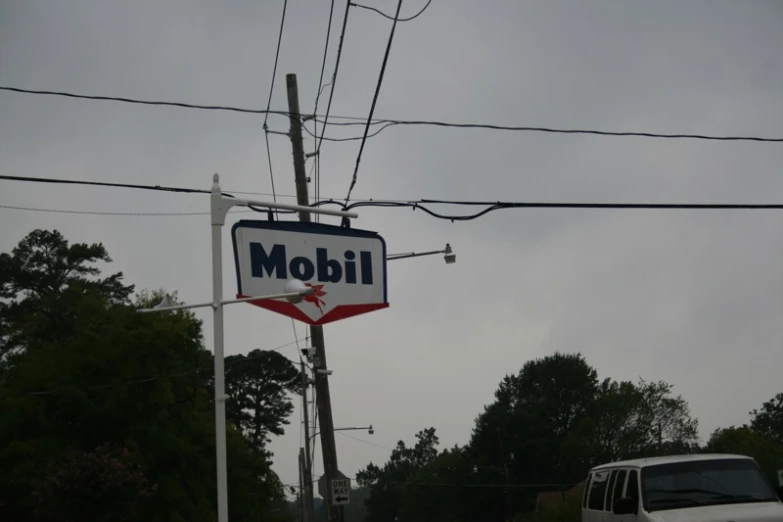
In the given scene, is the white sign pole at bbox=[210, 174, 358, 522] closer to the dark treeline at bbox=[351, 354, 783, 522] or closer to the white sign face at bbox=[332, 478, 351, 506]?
the white sign face at bbox=[332, 478, 351, 506]

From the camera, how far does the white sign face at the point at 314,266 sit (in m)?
10.2

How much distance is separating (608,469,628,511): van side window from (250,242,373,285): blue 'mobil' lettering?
470 cm

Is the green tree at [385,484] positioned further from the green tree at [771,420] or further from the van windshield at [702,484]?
the van windshield at [702,484]

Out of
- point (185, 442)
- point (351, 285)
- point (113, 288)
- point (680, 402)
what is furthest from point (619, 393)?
point (351, 285)

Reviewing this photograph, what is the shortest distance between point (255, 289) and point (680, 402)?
96.4 metres

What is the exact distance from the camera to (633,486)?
12.4 m

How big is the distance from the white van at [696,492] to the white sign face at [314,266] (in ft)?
13.5

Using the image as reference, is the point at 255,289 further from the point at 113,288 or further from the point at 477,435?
→ the point at 477,435

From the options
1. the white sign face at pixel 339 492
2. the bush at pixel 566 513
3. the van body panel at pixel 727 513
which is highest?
the bush at pixel 566 513

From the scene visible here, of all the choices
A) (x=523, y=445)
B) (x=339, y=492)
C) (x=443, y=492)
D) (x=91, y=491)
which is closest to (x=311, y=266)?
(x=339, y=492)

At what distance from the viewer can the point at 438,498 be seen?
97938 millimetres

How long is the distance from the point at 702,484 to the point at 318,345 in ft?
25.4

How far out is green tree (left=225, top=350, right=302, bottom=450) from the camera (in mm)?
72812

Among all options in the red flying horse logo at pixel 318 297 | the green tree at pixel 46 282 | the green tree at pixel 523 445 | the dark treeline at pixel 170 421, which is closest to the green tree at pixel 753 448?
the dark treeline at pixel 170 421
